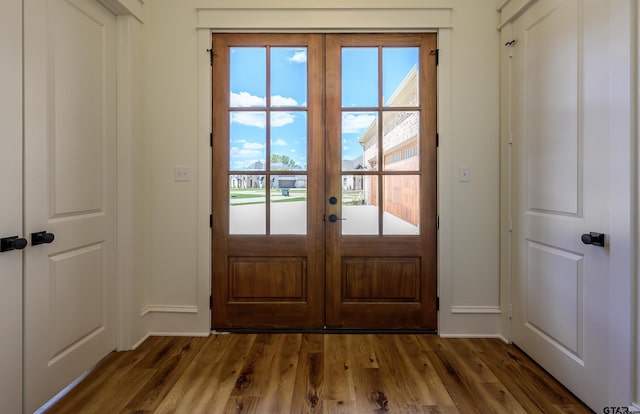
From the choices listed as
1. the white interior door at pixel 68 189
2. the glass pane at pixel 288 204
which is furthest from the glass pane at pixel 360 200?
the white interior door at pixel 68 189

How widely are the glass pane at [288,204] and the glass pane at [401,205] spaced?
66cm

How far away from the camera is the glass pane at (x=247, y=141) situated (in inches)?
105

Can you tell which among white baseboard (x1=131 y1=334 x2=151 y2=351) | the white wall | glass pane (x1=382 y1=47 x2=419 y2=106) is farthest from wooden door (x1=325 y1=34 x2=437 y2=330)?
white baseboard (x1=131 y1=334 x2=151 y2=351)

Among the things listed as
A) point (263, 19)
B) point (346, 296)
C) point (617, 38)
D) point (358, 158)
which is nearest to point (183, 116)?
point (263, 19)

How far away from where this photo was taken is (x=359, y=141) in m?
2.69

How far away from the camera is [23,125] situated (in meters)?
1.63

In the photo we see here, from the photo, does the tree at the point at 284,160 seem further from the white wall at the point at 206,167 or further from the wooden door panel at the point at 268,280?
the wooden door panel at the point at 268,280

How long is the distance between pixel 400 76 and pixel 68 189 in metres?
2.40

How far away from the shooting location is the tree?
2.69 meters

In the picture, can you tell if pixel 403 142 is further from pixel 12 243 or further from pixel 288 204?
pixel 12 243

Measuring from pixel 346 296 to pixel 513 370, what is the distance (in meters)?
1.20

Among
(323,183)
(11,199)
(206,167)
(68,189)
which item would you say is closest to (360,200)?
(323,183)

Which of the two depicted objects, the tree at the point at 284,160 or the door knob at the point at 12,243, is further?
the tree at the point at 284,160

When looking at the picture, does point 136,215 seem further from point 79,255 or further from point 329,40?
point 329,40
